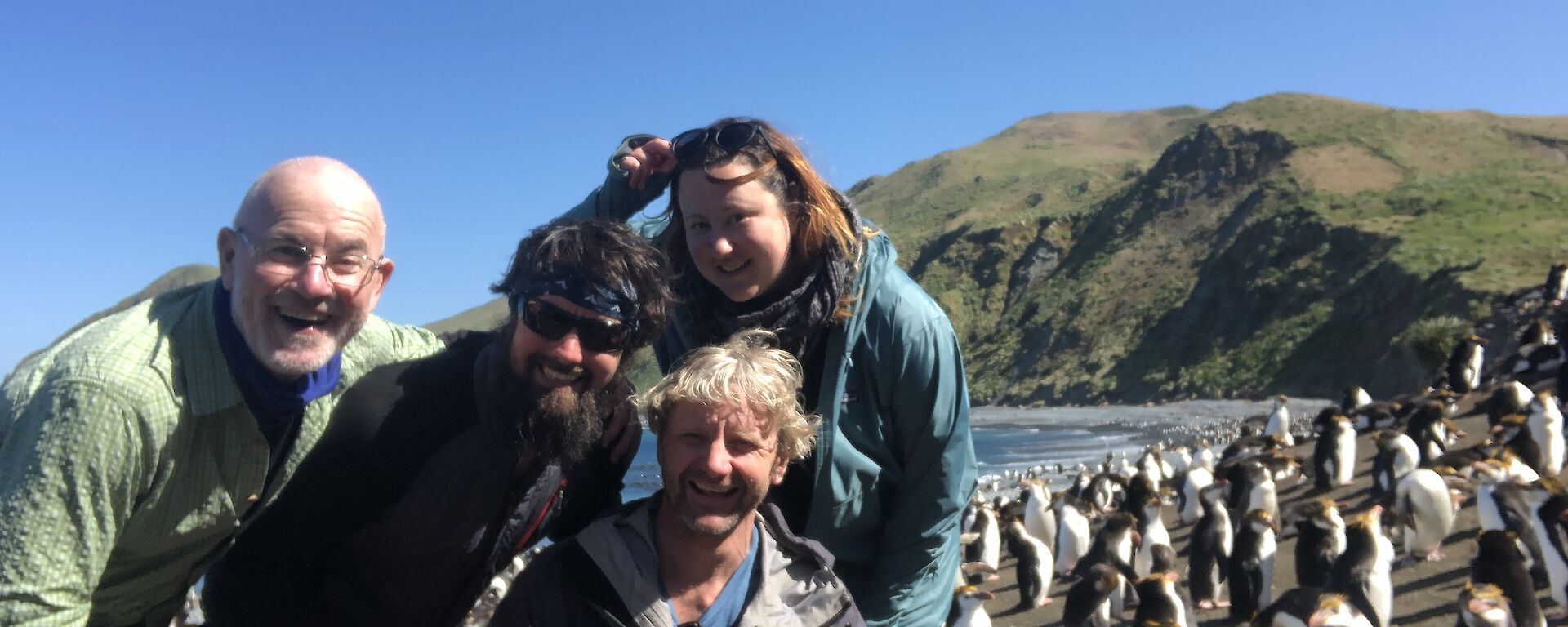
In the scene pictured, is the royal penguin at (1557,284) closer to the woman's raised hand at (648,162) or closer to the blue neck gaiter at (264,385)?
the woman's raised hand at (648,162)

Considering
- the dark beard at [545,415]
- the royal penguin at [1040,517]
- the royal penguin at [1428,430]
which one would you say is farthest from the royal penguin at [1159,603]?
the royal penguin at [1428,430]

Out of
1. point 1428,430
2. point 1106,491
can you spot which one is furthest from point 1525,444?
point 1106,491

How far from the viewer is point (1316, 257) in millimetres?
52750

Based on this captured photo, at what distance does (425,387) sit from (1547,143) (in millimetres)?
84782

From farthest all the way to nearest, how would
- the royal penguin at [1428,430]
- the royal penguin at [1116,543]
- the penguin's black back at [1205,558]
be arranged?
1. the royal penguin at [1428,430]
2. the royal penguin at [1116,543]
3. the penguin's black back at [1205,558]

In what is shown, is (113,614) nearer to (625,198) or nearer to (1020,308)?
(625,198)

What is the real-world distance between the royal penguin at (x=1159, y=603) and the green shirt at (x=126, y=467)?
24.3 feet

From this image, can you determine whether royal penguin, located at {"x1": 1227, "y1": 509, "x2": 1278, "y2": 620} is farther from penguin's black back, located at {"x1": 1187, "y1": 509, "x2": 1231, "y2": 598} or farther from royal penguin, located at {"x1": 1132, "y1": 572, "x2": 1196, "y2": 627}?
royal penguin, located at {"x1": 1132, "y1": 572, "x2": 1196, "y2": 627}

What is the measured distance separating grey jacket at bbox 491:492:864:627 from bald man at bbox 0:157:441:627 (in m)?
0.70

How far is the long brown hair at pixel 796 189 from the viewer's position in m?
2.93

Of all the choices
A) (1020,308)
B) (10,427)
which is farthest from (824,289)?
(1020,308)

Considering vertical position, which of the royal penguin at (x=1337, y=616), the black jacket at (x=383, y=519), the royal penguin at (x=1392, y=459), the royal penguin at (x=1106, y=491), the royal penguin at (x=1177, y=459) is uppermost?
the black jacket at (x=383, y=519)

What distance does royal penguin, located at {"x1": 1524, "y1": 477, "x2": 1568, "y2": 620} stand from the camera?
28.3 ft

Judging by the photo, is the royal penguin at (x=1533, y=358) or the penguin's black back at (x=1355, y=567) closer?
the penguin's black back at (x=1355, y=567)
